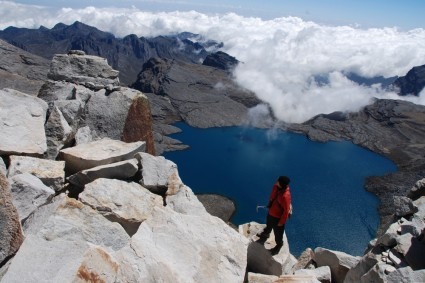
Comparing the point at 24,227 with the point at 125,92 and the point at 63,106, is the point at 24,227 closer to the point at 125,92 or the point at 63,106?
the point at 63,106

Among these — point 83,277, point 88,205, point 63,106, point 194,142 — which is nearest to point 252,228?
point 88,205

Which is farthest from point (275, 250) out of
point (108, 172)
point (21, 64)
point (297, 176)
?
point (21, 64)

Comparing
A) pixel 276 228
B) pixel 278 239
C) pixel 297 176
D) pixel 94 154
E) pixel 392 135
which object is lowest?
pixel 392 135

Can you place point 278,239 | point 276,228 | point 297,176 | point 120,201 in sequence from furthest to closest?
point 297,176
point 278,239
point 276,228
point 120,201

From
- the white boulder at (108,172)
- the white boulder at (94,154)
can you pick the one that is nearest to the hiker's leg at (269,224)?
the white boulder at (108,172)

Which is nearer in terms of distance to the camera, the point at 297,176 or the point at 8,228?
the point at 8,228

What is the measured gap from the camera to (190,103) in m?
194

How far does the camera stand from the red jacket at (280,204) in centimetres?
1322

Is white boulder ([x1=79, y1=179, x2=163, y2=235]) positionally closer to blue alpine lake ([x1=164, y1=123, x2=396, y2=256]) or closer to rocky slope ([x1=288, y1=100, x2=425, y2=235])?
blue alpine lake ([x1=164, y1=123, x2=396, y2=256])

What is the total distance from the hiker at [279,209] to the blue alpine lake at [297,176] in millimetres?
50916

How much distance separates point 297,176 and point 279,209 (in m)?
105

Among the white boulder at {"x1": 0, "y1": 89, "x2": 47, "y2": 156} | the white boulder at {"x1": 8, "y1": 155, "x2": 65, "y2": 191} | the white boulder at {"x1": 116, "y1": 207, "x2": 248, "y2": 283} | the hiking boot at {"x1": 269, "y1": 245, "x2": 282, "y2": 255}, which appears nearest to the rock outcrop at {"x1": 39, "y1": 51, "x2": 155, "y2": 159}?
the white boulder at {"x1": 0, "y1": 89, "x2": 47, "y2": 156}

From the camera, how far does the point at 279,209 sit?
535 inches

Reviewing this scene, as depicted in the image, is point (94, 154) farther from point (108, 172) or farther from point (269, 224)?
point (269, 224)
